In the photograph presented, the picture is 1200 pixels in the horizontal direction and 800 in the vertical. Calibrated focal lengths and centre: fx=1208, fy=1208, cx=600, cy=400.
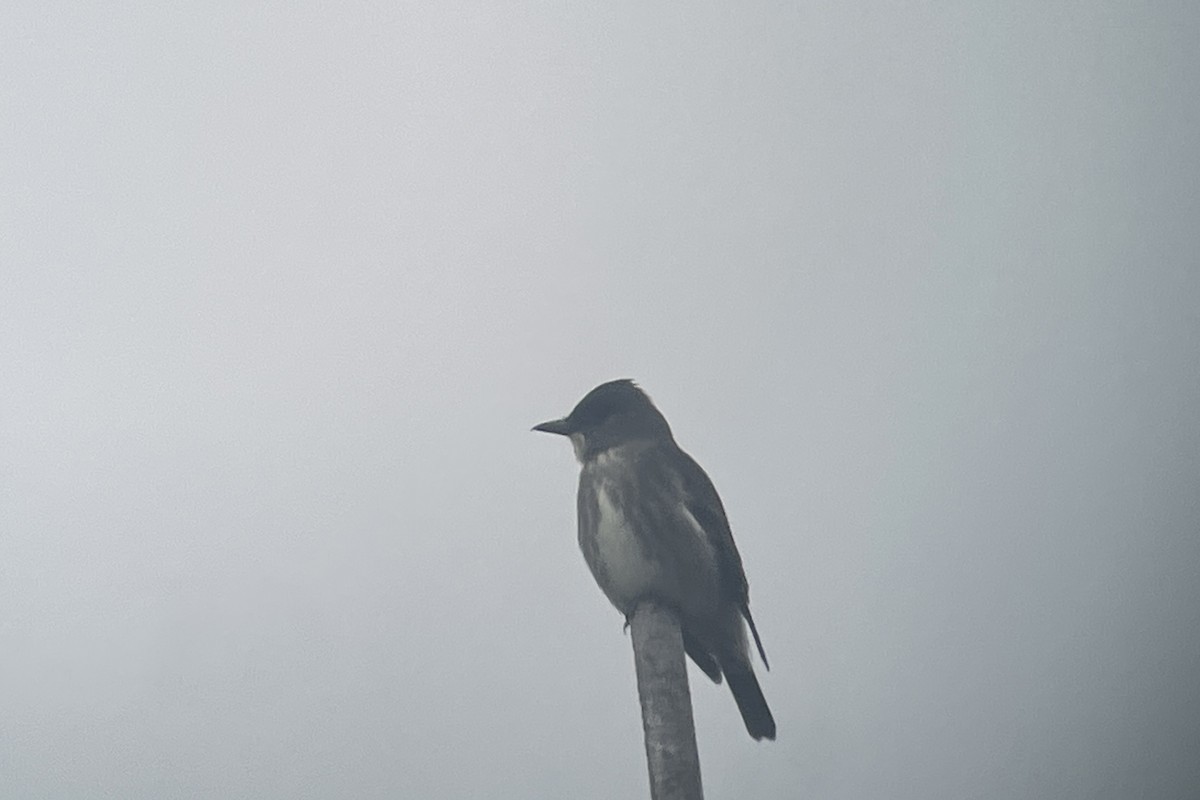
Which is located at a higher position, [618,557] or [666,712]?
[618,557]

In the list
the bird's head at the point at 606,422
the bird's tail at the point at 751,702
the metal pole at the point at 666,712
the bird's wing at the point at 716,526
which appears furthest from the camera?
the bird's head at the point at 606,422

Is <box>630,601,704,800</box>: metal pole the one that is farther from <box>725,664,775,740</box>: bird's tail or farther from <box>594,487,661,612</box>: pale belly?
<box>725,664,775,740</box>: bird's tail

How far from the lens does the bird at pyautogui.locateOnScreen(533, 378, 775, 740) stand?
19.7ft

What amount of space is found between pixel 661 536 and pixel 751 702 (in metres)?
0.97

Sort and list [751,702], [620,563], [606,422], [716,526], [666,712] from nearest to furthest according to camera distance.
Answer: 1. [666,712]
2. [620,563]
3. [751,702]
4. [716,526]
5. [606,422]

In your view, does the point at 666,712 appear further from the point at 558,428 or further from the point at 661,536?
the point at 558,428

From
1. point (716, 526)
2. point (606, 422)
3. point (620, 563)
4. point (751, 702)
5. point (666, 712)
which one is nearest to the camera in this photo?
point (666, 712)

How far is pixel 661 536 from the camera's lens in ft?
19.9

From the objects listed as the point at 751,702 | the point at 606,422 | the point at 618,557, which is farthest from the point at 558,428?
the point at 751,702

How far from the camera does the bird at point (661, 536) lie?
5992mm

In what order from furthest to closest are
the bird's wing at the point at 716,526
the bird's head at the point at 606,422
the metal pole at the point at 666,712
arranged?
the bird's head at the point at 606,422 < the bird's wing at the point at 716,526 < the metal pole at the point at 666,712

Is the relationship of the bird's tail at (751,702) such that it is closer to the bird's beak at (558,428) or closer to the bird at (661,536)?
the bird at (661,536)

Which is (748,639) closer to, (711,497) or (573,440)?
(711,497)

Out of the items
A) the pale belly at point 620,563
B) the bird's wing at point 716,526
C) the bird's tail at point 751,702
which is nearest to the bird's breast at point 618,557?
the pale belly at point 620,563
